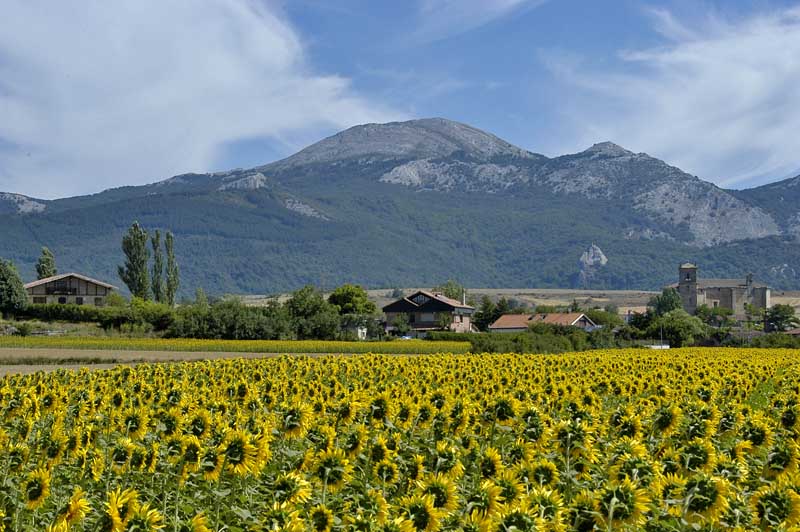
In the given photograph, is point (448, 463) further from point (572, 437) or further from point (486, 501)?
point (486, 501)

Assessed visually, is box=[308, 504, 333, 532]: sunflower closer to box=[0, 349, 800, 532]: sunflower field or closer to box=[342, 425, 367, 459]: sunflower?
box=[0, 349, 800, 532]: sunflower field

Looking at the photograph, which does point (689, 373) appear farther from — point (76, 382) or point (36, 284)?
point (36, 284)

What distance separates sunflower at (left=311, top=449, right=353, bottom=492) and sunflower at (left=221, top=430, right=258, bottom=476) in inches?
18.6

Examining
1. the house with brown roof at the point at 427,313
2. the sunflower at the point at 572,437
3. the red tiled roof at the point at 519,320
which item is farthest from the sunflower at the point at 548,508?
the house with brown roof at the point at 427,313

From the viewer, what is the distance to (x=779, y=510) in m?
5.53

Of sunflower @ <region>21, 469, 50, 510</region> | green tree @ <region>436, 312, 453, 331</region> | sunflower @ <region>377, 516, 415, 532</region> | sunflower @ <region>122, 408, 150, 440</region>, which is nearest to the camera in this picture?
sunflower @ <region>377, 516, 415, 532</region>

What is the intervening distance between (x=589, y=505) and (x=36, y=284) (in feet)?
390

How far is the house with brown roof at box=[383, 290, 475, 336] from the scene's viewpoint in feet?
398

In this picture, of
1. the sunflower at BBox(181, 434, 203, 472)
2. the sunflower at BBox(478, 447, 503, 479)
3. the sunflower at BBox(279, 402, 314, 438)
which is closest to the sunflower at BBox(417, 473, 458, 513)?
the sunflower at BBox(478, 447, 503, 479)

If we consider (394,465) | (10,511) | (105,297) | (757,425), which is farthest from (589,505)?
(105,297)

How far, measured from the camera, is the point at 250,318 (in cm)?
7069

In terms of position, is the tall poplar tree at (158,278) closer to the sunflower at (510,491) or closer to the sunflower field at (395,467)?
the sunflower field at (395,467)

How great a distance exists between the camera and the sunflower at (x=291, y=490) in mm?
5797

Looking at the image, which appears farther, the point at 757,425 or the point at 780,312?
the point at 780,312
